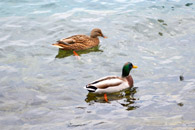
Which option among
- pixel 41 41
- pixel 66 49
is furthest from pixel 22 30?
pixel 66 49

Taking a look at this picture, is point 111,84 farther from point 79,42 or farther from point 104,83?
point 79,42

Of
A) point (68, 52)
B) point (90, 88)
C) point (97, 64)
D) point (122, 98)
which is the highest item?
point (68, 52)

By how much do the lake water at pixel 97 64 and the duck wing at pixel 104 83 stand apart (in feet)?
0.84

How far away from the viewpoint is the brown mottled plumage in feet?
39.6

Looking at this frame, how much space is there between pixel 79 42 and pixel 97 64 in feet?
5.77

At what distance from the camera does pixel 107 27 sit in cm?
1418

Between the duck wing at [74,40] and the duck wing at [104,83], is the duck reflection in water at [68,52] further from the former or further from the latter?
the duck wing at [104,83]

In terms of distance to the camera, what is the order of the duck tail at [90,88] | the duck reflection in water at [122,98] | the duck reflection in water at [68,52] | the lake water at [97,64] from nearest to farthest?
the lake water at [97,64]
the duck reflection in water at [122,98]
the duck tail at [90,88]
the duck reflection in water at [68,52]

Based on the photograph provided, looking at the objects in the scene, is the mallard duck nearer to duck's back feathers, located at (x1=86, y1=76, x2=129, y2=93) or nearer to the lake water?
duck's back feathers, located at (x1=86, y1=76, x2=129, y2=93)

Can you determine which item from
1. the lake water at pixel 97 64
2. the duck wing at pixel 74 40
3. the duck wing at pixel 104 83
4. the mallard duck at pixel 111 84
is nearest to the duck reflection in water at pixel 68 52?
the lake water at pixel 97 64

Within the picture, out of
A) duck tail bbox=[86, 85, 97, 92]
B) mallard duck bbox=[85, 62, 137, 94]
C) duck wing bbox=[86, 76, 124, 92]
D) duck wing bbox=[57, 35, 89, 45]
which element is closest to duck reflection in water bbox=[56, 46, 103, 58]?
duck wing bbox=[57, 35, 89, 45]

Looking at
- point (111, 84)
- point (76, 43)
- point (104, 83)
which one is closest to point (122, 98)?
point (111, 84)

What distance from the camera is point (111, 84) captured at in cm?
911

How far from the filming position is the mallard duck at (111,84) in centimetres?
891
